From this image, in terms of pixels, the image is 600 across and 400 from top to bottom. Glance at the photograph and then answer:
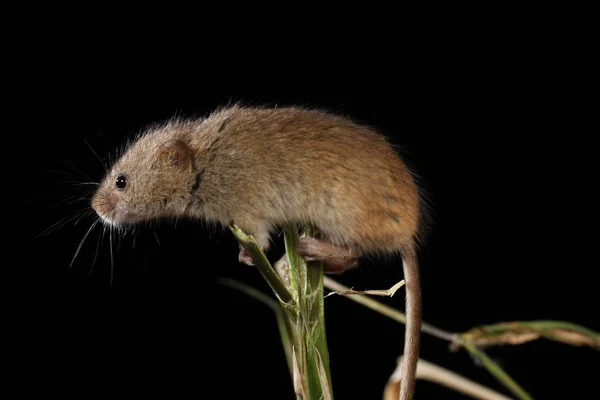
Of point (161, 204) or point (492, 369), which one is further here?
point (161, 204)

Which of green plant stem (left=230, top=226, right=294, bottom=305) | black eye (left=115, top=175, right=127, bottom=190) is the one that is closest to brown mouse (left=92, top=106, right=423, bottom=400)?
black eye (left=115, top=175, right=127, bottom=190)

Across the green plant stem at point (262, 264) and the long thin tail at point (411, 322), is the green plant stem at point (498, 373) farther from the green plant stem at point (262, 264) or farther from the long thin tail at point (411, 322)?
the green plant stem at point (262, 264)

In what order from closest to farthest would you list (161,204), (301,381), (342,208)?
(301,381) → (342,208) → (161,204)

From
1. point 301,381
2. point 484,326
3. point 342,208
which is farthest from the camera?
point 342,208

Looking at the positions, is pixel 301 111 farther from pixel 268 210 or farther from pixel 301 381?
pixel 301 381

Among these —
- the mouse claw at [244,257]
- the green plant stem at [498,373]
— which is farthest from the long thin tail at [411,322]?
the mouse claw at [244,257]

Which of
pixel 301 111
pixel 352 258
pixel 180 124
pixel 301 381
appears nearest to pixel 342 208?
pixel 352 258

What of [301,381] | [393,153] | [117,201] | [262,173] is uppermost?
[393,153]
